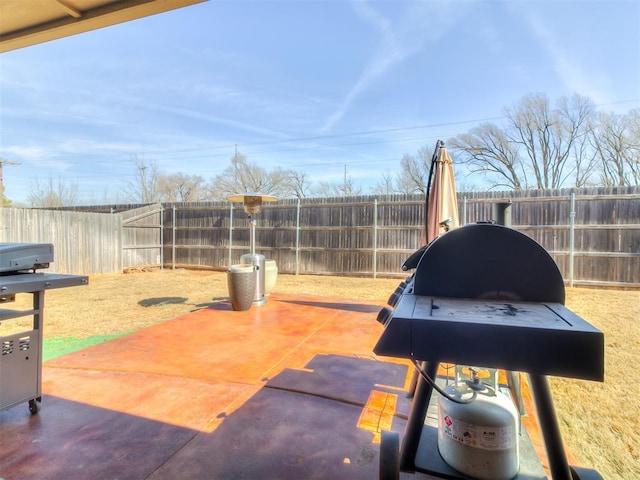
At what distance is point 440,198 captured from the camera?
306 cm

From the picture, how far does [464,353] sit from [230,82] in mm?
14919

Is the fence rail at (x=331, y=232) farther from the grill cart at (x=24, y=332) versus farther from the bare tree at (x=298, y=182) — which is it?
the bare tree at (x=298, y=182)

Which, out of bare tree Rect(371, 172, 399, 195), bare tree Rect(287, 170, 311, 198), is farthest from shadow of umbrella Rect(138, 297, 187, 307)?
bare tree Rect(287, 170, 311, 198)

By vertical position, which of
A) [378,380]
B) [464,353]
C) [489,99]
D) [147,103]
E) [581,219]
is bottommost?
[378,380]

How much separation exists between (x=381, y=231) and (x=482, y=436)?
7370 millimetres

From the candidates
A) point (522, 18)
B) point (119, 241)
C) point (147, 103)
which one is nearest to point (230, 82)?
point (147, 103)

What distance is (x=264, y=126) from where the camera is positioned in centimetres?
2162

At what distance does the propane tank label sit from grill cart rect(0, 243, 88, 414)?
2.07m

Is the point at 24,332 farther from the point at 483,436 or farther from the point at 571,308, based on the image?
the point at 571,308

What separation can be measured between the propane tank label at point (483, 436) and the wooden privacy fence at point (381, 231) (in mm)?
5255

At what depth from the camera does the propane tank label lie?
1135 millimetres

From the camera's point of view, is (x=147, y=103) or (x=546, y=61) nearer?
(x=546, y=61)

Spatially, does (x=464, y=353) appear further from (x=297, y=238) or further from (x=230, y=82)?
(x=230, y=82)

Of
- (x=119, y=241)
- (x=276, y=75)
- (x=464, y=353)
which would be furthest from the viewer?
(x=276, y=75)
